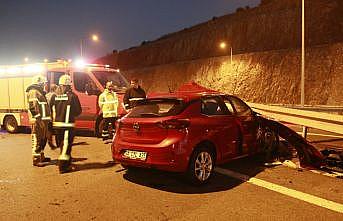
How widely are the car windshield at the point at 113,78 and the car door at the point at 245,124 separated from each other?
18.8 feet

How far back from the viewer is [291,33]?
4072cm

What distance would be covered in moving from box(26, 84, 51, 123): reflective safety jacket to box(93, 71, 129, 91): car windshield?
382 centimetres

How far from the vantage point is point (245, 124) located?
6.94 metres

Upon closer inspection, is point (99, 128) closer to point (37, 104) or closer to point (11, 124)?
point (37, 104)

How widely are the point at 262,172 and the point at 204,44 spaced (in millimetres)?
49387

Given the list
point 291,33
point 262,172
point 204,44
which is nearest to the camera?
point 262,172

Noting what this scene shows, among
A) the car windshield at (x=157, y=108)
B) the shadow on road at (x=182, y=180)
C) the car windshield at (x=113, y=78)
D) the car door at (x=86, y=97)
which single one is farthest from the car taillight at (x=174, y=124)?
the car windshield at (x=113, y=78)

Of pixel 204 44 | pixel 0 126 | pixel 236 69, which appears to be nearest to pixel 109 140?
pixel 0 126

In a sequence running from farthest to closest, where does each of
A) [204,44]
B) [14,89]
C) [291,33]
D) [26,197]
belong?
1. [204,44]
2. [291,33]
3. [14,89]
4. [26,197]

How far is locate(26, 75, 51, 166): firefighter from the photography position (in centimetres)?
785

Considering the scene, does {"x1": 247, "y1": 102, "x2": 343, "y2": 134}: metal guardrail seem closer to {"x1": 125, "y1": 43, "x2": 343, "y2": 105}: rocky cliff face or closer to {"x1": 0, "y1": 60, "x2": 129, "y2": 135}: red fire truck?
{"x1": 0, "y1": 60, "x2": 129, "y2": 135}: red fire truck

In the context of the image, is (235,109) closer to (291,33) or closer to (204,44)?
(291,33)

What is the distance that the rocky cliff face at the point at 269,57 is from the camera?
33.3m

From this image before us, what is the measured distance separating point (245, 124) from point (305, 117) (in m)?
2.48
